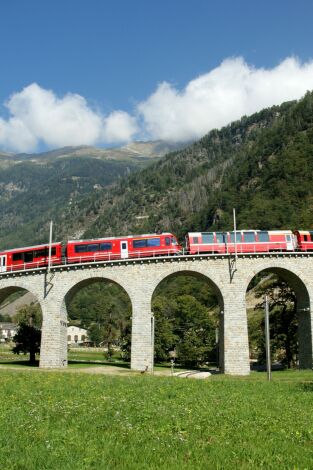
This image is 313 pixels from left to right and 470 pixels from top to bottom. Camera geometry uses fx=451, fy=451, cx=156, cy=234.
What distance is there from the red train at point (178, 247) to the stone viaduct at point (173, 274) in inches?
49.9

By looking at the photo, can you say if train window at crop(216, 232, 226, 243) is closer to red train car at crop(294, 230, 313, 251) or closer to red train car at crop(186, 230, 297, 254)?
red train car at crop(186, 230, 297, 254)

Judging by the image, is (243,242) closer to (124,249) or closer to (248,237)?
(248,237)

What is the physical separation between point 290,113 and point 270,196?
48652 millimetres

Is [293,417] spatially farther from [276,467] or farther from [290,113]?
[290,113]

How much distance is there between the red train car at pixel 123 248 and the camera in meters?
49.3

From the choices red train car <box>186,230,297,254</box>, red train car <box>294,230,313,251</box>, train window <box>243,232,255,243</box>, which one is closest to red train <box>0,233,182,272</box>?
red train car <box>186,230,297,254</box>

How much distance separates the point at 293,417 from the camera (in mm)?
13898

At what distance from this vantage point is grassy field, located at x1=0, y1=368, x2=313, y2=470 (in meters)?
8.88

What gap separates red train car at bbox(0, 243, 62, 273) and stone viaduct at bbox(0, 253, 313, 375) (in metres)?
1.70

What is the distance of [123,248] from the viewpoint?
164ft

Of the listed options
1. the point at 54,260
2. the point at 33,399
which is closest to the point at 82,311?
the point at 54,260

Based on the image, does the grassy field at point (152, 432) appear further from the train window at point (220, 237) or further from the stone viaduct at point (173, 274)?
the train window at point (220, 237)

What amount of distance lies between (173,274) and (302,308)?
14.6 meters

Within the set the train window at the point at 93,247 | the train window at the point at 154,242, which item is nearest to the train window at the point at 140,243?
the train window at the point at 154,242
